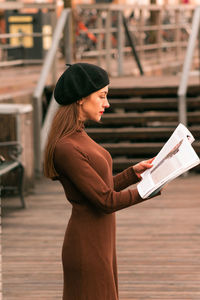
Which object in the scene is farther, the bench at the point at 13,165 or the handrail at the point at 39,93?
the handrail at the point at 39,93

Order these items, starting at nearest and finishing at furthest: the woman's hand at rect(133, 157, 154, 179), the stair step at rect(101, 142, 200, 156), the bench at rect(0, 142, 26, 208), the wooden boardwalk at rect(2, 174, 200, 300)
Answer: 1. the woman's hand at rect(133, 157, 154, 179)
2. the wooden boardwalk at rect(2, 174, 200, 300)
3. the bench at rect(0, 142, 26, 208)
4. the stair step at rect(101, 142, 200, 156)

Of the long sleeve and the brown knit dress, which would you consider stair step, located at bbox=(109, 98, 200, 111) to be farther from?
the long sleeve

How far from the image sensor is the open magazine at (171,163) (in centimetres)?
319

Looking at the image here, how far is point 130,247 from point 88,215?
3.38m

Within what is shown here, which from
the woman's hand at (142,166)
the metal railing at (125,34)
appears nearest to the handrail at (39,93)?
the metal railing at (125,34)

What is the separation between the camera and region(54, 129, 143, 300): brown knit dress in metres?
3.32

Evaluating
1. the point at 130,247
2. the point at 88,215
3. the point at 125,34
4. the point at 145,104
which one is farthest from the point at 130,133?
the point at 125,34

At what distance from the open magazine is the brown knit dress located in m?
0.08

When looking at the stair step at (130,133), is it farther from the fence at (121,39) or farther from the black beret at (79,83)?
the black beret at (79,83)

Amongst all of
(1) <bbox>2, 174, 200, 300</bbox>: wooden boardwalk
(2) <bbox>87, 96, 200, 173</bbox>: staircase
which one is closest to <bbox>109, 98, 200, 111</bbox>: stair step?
(2) <bbox>87, 96, 200, 173</bbox>: staircase

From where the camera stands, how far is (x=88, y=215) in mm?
3420

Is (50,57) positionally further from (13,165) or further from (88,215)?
(88,215)

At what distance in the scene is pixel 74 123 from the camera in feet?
11.1

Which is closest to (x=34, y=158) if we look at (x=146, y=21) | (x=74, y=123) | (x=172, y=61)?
(x=74, y=123)
